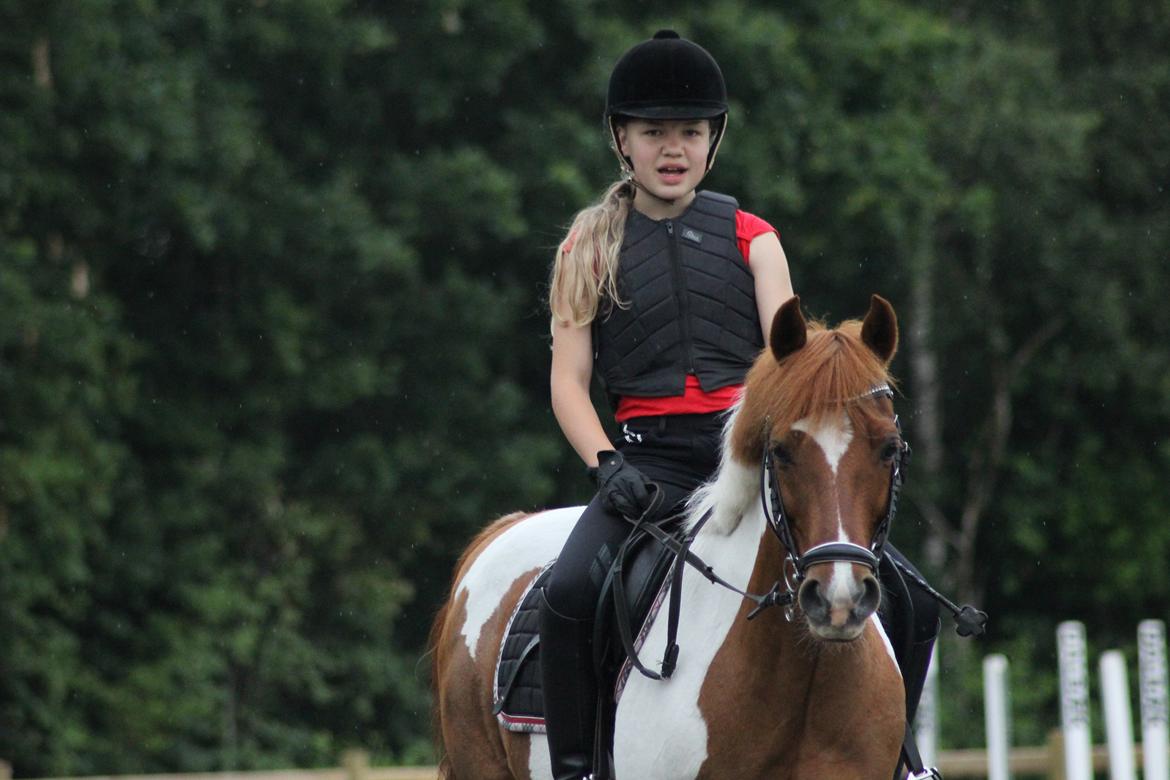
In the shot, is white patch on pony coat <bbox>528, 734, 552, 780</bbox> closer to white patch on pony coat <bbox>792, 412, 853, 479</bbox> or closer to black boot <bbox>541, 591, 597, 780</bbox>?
black boot <bbox>541, 591, 597, 780</bbox>

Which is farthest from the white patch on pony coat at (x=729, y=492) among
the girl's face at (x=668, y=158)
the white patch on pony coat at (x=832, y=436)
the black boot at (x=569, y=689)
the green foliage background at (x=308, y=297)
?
the green foliage background at (x=308, y=297)

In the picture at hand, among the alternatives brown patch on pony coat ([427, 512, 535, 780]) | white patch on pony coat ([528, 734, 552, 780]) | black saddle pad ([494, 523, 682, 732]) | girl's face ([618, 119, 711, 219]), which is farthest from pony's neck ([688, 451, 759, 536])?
brown patch on pony coat ([427, 512, 535, 780])

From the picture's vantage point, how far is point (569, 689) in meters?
5.68

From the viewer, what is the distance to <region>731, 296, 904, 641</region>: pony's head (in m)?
4.54

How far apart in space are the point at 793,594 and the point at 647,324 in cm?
115

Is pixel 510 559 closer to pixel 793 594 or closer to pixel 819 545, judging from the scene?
pixel 793 594

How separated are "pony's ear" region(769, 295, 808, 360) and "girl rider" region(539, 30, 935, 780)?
0.74 meters

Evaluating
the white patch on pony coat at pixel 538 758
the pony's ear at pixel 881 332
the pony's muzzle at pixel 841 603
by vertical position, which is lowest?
the white patch on pony coat at pixel 538 758

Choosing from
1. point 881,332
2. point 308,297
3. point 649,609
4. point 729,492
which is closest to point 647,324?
point 729,492

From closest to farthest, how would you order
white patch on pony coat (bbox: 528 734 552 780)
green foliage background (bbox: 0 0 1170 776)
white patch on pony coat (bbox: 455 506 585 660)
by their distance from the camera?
white patch on pony coat (bbox: 528 734 552 780) < white patch on pony coat (bbox: 455 506 585 660) < green foliage background (bbox: 0 0 1170 776)

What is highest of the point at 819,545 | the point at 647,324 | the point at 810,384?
the point at 647,324

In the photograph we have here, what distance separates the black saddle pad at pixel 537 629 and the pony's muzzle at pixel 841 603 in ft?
3.36

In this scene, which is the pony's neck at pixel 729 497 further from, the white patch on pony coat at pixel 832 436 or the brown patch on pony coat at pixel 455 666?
the brown patch on pony coat at pixel 455 666

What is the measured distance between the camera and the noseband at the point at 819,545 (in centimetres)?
457
